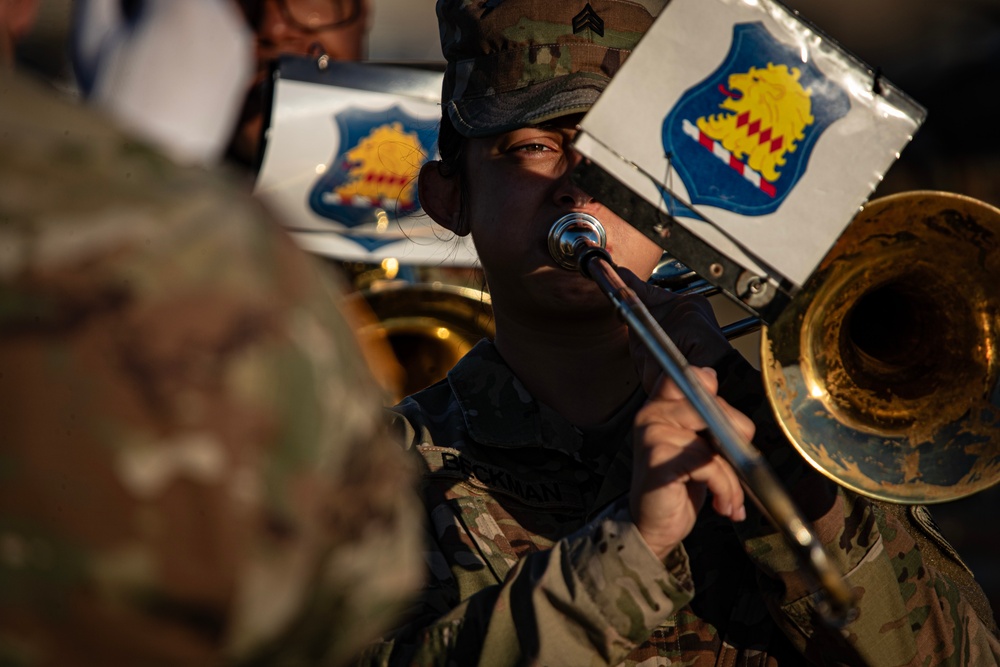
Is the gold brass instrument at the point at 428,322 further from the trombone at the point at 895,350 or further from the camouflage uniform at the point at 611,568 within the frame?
the trombone at the point at 895,350

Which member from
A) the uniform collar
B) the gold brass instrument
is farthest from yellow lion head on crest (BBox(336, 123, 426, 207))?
the uniform collar

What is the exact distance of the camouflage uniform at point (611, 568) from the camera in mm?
1698

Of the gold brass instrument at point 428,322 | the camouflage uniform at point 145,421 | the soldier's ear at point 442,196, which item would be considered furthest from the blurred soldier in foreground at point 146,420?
the gold brass instrument at point 428,322

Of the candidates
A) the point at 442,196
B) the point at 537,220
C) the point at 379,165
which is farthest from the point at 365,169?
the point at 537,220

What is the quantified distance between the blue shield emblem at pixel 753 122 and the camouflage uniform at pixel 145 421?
1.18m

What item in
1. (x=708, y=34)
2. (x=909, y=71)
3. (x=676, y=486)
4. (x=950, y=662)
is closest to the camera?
(x=676, y=486)

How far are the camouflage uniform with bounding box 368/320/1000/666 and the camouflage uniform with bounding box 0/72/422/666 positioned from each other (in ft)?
3.00

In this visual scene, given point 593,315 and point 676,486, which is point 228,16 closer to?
point 593,315

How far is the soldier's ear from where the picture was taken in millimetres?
2719

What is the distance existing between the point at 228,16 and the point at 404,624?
114cm

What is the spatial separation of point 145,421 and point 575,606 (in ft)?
3.35

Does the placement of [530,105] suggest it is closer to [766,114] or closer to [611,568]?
[766,114]

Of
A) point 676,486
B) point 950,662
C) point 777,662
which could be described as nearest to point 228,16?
point 676,486

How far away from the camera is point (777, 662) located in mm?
2133
